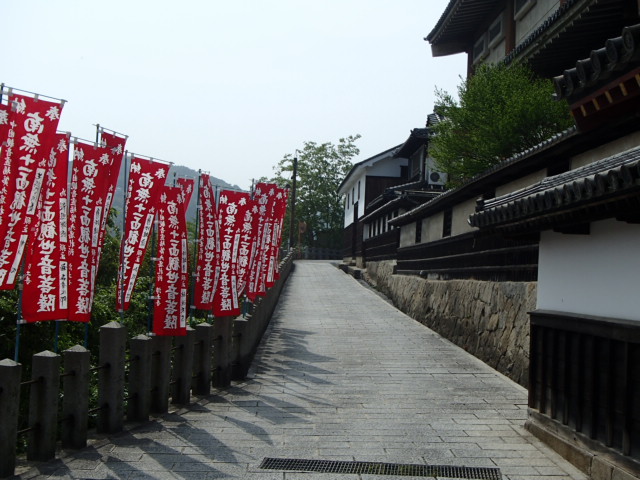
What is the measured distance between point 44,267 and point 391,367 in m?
8.47

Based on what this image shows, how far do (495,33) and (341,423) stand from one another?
1604cm

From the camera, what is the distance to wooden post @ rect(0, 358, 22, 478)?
602cm

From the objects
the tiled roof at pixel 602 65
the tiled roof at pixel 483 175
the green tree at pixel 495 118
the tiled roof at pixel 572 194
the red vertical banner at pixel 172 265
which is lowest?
the red vertical banner at pixel 172 265

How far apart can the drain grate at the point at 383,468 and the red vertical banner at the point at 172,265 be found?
3336mm

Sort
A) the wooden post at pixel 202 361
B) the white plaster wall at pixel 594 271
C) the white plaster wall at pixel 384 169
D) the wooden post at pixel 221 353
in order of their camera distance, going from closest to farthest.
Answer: the white plaster wall at pixel 594 271
the wooden post at pixel 202 361
the wooden post at pixel 221 353
the white plaster wall at pixel 384 169

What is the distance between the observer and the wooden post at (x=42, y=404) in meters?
6.67

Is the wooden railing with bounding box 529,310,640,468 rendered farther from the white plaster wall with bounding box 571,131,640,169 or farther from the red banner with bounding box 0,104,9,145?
the red banner with bounding box 0,104,9,145

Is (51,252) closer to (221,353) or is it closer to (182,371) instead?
(182,371)

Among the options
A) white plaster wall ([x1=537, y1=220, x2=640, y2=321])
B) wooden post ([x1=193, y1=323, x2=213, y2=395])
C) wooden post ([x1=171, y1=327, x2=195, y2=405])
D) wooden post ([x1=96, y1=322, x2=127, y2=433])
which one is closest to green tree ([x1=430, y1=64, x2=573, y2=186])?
white plaster wall ([x1=537, y1=220, x2=640, y2=321])

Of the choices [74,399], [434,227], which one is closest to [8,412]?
[74,399]

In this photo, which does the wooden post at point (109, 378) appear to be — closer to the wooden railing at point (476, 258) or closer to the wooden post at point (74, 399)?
the wooden post at point (74, 399)

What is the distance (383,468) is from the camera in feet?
23.1

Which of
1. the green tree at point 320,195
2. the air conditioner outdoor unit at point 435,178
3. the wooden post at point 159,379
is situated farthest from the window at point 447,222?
the green tree at point 320,195

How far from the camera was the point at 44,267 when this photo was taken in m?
7.14
